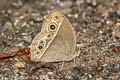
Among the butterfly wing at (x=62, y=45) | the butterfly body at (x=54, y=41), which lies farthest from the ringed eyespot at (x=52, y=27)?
the butterfly wing at (x=62, y=45)

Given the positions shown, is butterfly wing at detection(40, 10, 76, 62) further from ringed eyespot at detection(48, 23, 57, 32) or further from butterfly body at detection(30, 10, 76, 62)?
ringed eyespot at detection(48, 23, 57, 32)

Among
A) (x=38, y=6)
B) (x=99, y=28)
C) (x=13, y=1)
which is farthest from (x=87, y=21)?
(x=13, y=1)

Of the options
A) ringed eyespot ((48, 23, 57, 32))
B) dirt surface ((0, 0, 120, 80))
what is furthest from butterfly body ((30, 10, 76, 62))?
dirt surface ((0, 0, 120, 80))

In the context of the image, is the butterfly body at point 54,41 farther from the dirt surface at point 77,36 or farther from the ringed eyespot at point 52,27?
the dirt surface at point 77,36

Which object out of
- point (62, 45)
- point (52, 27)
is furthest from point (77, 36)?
point (52, 27)

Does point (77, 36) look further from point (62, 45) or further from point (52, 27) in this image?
point (52, 27)

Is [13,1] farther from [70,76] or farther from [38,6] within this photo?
[70,76]

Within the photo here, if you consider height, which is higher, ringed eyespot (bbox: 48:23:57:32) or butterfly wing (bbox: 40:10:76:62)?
ringed eyespot (bbox: 48:23:57:32)

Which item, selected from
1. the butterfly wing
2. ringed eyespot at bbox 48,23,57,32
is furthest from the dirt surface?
ringed eyespot at bbox 48,23,57,32

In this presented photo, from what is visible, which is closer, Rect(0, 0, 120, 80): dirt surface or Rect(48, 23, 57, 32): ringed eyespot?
Rect(48, 23, 57, 32): ringed eyespot
